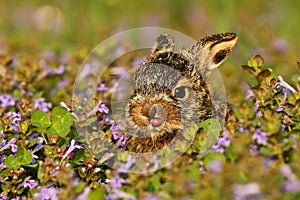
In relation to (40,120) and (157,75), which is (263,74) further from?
(40,120)

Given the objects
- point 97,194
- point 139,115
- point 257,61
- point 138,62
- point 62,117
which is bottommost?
point 97,194

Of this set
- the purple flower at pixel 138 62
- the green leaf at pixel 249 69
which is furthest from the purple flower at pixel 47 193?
the purple flower at pixel 138 62

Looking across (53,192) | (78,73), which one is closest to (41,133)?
(53,192)

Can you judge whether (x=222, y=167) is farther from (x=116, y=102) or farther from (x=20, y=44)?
(x=20, y=44)

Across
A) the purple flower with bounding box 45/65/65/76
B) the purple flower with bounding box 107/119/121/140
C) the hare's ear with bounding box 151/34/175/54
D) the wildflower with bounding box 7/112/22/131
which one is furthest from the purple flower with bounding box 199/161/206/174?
the purple flower with bounding box 45/65/65/76

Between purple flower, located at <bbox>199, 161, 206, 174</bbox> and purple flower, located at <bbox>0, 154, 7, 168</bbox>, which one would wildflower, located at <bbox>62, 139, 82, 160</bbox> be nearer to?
purple flower, located at <bbox>0, 154, 7, 168</bbox>

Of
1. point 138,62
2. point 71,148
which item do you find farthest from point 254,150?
point 138,62
